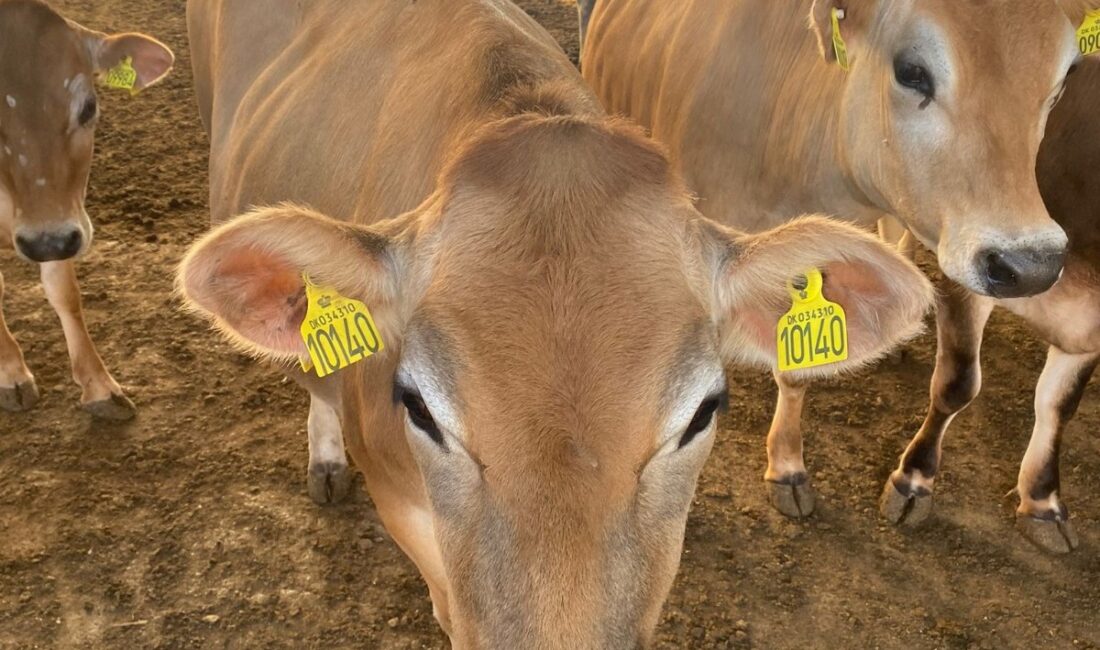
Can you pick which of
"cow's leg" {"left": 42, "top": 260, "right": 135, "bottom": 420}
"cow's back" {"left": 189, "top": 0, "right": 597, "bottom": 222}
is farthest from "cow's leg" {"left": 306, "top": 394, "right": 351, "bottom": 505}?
"cow's leg" {"left": 42, "top": 260, "right": 135, "bottom": 420}

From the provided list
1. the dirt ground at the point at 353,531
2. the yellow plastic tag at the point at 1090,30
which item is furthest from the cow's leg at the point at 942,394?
the yellow plastic tag at the point at 1090,30

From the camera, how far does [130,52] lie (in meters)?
4.19

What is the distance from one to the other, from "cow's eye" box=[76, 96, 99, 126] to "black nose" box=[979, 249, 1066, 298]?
11.4 ft

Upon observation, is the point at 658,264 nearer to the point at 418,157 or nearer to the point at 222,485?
the point at 418,157

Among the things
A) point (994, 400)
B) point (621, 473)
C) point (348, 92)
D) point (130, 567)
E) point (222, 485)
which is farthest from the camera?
point (994, 400)

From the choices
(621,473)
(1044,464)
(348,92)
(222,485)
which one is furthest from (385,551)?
(1044,464)

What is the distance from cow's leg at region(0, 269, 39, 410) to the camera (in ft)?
12.8

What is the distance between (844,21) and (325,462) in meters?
2.38

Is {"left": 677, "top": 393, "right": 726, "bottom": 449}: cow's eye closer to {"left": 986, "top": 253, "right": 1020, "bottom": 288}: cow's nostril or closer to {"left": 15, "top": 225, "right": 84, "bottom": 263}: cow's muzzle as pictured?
{"left": 986, "top": 253, "right": 1020, "bottom": 288}: cow's nostril

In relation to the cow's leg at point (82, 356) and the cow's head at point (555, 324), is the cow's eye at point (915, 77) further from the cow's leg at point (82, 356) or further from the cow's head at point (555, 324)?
the cow's leg at point (82, 356)

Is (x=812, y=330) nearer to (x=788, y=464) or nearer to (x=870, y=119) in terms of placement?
(x=870, y=119)

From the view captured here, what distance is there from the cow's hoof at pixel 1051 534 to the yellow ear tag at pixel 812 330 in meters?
2.17

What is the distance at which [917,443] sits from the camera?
3.64m

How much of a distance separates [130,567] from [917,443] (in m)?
2.94
